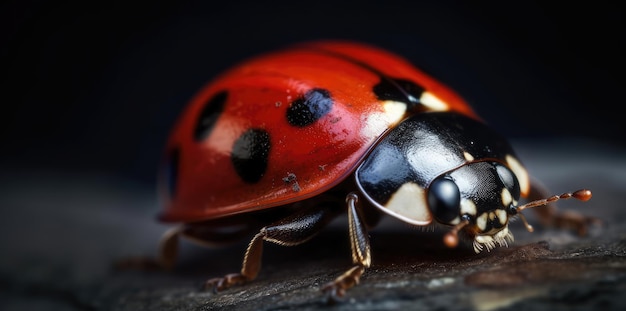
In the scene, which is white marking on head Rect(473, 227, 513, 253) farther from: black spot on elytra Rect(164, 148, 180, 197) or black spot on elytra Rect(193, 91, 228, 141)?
black spot on elytra Rect(164, 148, 180, 197)

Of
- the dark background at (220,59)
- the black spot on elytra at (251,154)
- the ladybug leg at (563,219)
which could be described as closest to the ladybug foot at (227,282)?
the black spot on elytra at (251,154)

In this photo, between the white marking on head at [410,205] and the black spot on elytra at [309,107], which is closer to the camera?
the white marking on head at [410,205]

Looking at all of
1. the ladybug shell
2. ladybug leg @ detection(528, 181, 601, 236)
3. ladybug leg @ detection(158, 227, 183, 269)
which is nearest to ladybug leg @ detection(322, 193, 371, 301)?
the ladybug shell

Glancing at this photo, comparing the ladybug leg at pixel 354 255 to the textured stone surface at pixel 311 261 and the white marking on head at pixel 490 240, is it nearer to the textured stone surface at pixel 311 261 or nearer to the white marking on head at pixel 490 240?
the textured stone surface at pixel 311 261

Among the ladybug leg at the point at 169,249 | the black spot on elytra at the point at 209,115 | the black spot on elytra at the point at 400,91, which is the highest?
the black spot on elytra at the point at 209,115

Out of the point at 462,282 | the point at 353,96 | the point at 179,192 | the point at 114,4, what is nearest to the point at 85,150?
→ the point at 114,4

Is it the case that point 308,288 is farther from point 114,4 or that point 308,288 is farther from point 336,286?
point 114,4
